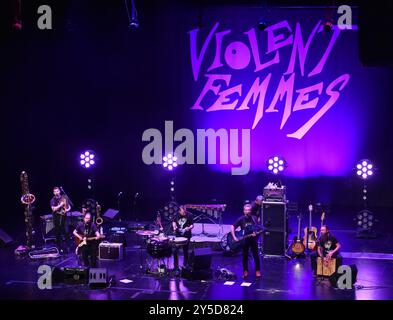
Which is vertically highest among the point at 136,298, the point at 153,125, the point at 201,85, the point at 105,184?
the point at 201,85

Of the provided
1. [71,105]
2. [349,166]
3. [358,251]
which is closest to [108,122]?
[71,105]

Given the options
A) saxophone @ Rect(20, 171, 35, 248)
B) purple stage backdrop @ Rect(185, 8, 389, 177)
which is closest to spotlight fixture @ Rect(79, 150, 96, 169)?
purple stage backdrop @ Rect(185, 8, 389, 177)

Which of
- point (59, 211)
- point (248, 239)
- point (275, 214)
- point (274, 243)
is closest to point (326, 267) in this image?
point (248, 239)

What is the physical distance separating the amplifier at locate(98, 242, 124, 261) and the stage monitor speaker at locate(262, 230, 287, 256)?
332 cm

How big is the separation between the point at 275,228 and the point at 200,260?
244 cm

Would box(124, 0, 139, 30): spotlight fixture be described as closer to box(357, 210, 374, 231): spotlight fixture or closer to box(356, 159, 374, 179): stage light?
box(356, 159, 374, 179): stage light

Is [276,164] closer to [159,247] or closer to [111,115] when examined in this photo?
[159,247]

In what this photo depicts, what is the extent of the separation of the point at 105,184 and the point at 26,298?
9.14m

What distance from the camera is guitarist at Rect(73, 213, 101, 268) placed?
41.6 ft

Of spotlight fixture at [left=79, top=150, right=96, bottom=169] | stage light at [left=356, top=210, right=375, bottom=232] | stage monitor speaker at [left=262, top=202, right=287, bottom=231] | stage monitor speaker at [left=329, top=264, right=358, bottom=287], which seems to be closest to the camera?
Result: stage monitor speaker at [left=329, top=264, right=358, bottom=287]

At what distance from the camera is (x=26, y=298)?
11.1 meters

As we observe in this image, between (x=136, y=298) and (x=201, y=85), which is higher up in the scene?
(x=201, y=85)

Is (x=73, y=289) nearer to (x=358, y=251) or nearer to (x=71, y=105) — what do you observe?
(x=358, y=251)

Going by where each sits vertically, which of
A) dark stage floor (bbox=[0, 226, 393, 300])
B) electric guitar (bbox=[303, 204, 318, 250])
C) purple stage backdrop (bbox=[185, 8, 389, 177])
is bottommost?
dark stage floor (bbox=[0, 226, 393, 300])
